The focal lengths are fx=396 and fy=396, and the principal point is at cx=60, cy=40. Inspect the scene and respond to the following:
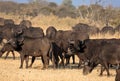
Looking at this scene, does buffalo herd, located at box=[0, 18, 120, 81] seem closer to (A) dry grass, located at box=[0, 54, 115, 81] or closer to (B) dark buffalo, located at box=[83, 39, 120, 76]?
(B) dark buffalo, located at box=[83, 39, 120, 76]

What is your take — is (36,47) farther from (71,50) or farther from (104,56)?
(104,56)

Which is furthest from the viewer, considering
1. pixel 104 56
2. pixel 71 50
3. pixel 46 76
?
pixel 71 50

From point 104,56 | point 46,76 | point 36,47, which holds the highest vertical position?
point 36,47

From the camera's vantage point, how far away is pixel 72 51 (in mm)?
19750

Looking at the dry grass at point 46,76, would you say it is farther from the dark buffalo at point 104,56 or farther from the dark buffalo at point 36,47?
the dark buffalo at point 36,47

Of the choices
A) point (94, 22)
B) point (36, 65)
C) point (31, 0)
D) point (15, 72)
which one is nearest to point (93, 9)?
point (94, 22)

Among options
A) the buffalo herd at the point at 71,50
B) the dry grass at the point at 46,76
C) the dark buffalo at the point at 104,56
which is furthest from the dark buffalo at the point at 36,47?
the dark buffalo at the point at 104,56

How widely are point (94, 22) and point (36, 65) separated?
34880 mm

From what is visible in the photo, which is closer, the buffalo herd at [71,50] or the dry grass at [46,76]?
the dry grass at [46,76]

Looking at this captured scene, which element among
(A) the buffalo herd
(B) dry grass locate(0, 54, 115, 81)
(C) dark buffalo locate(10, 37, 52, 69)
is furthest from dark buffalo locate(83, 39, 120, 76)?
(C) dark buffalo locate(10, 37, 52, 69)

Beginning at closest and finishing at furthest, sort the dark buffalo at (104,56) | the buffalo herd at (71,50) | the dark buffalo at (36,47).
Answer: the dark buffalo at (104,56), the buffalo herd at (71,50), the dark buffalo at (36,47)

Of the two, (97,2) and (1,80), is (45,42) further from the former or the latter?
(97,2)

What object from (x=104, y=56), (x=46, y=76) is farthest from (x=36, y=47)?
(x=104, y=56)

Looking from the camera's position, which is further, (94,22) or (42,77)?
(94,22)
